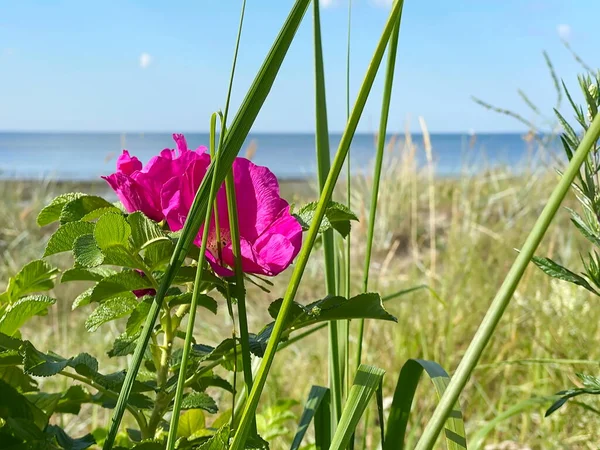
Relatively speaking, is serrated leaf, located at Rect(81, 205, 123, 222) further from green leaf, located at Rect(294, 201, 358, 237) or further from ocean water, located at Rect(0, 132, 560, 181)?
ocean water, located at Rect(0, 132, 560, 181)

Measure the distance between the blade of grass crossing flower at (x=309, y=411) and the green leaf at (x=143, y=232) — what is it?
22 cm

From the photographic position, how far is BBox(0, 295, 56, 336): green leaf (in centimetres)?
47

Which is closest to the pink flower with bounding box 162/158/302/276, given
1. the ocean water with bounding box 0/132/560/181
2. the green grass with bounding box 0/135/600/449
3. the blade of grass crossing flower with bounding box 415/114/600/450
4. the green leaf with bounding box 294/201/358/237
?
the green leaf with bounding box 294/201/358/237

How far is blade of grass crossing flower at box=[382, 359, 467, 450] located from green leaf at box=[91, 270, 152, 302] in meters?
0.20

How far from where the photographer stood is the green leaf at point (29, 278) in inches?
20.6

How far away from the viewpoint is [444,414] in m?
0.29

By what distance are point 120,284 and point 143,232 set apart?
4 cm

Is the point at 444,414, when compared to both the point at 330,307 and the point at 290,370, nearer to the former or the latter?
the point at 330,307

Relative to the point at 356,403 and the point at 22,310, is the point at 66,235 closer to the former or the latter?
the point at 22,310

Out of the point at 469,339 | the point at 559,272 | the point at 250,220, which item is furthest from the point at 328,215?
the point at 469,339

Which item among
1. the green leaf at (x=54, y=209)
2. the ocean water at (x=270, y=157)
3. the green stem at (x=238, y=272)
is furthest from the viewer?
the ocean water at (x=270, y=157)

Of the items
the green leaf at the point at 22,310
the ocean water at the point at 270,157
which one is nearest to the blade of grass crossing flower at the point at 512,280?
the green leaf at the point at 22,310

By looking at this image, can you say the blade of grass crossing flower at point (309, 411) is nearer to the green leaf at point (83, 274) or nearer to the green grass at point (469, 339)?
the green leaf at point (83, 274)

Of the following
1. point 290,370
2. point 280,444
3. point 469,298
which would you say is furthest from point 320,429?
point 469,298
